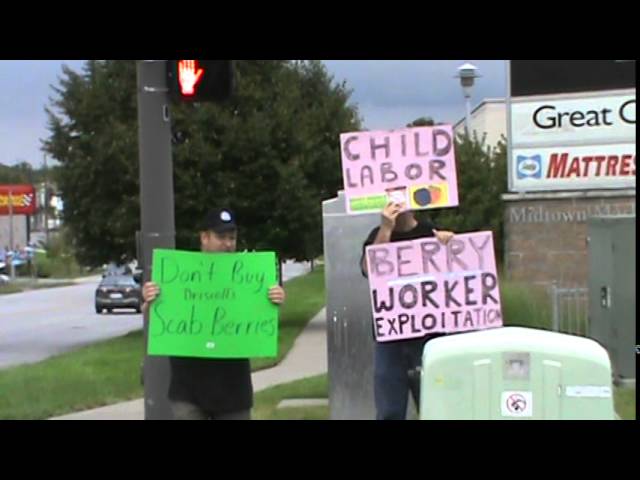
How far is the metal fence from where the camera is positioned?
41.6ft

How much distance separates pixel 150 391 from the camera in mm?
6590

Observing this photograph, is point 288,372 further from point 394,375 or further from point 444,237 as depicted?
point 444,237

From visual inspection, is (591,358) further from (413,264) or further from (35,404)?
(35,404)

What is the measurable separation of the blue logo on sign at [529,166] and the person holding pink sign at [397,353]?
30.3ft

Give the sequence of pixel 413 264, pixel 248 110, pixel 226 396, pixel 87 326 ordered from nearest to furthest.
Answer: pixel 226 396, pixel 413 264, pixel 248 110, pixel 87 326

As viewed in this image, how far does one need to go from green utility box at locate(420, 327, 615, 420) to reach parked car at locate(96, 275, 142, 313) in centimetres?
2928

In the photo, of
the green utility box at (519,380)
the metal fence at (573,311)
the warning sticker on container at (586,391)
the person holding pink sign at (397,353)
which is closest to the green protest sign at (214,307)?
the person holding pink sign at (397,353)

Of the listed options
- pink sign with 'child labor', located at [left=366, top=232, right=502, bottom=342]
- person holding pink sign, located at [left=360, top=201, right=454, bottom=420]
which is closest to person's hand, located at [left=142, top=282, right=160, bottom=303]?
pink sign with 'child labor', located at [left=366, top=232, right=502, bottom=342]

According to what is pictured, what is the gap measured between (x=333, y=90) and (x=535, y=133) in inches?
313

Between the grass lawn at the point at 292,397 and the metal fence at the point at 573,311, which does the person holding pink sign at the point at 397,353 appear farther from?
the metal fence at the point at 573,311

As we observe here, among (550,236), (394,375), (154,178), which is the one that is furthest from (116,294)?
(394,375)

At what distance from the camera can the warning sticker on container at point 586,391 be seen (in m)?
4.33

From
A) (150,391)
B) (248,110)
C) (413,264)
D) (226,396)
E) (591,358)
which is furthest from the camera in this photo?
(248,110)

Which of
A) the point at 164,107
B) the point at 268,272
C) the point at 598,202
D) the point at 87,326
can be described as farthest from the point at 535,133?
the point at 87,326
